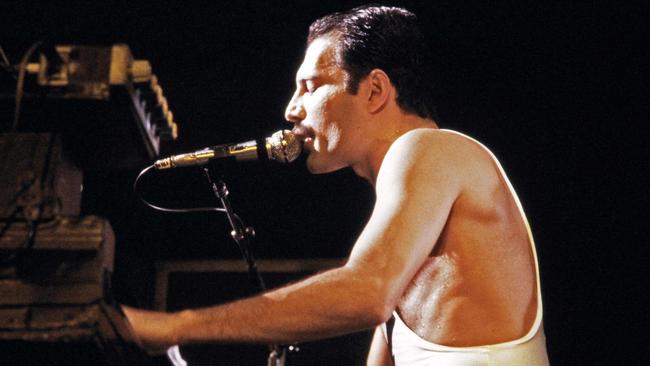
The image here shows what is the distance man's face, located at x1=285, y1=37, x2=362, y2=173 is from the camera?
2.51m

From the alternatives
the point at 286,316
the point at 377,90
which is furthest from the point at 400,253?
the point at 377,90

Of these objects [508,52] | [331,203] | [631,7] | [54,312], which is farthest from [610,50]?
[54,312]

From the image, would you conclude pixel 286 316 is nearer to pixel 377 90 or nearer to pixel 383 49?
pixel 377 90

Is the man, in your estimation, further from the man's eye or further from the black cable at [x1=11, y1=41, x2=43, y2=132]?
the black cable at [x1=11, y1=41, x2=43, y2=132]

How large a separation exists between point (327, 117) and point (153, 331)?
1.30 metres

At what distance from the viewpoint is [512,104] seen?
4227mm

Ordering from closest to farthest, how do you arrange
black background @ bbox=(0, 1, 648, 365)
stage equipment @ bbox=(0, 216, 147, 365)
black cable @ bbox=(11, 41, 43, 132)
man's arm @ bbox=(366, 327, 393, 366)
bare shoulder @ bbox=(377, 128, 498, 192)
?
1. stage equipment @ bbox=(0, 216, 147, 365)
2. black cable @ bbox=(11, 41, 43, 132)
3. bare shoulder @ bbox=(377, 128, 498, 192)
4. man's arm @ bbox=(366, 327, 393, 366)
5. black background @ bbox=(0, 1, 648, 365)

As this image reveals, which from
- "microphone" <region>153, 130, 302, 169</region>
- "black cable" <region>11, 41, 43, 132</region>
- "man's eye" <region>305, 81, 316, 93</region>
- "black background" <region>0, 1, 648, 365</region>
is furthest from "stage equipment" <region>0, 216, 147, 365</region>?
"black background" <region>0, 1, 648, 365</region>

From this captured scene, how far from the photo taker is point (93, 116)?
1.44 metres

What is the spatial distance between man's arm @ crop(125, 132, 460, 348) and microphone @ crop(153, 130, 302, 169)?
2.79 ft

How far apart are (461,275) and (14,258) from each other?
45.1 inches

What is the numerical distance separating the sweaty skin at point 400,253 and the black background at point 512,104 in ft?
5.38

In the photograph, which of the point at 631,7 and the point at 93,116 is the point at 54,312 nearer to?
the point at 93,116

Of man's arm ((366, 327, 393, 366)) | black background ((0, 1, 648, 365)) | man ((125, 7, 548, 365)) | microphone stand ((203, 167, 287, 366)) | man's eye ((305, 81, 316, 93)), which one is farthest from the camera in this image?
black background ((0, 1, 648, 365))
